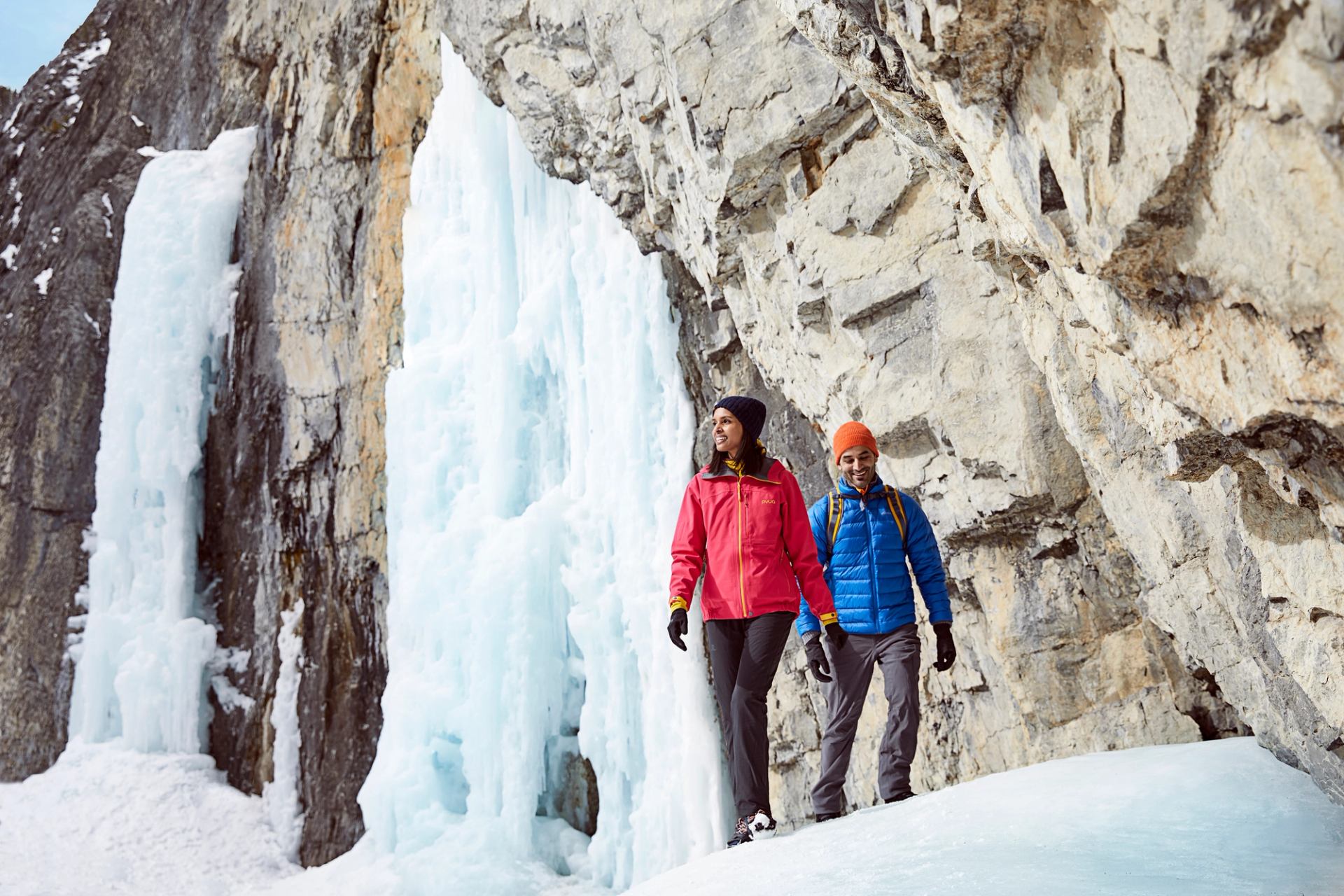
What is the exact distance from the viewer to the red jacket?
3645mm

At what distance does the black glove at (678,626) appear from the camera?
3525 mm

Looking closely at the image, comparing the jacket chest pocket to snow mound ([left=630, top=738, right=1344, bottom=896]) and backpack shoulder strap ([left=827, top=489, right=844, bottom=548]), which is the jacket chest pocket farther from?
snow mound ([left=630, top=738, right=1344, bottom=896])

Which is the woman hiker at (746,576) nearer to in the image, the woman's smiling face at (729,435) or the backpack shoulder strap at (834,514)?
the woman's smiling face at (729,435)

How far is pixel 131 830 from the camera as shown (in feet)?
30.7

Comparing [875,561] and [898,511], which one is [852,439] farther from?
[875,561]

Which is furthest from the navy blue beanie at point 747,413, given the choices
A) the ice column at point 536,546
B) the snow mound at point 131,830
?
the snow mound at point 131,830

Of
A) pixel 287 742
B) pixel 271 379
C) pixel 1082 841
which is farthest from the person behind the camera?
pixel 271 379

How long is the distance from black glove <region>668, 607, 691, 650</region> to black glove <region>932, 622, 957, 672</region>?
3.17 feet

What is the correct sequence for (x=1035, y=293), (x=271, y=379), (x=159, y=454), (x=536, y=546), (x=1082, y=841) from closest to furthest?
Result: (x=1082, y=841), (x=1035, y=293), (x=536, y=546), (x=271, y=379), (x=159, y=454)

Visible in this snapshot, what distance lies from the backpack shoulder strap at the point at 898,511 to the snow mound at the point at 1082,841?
3.23 feet

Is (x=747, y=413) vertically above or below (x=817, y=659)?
above

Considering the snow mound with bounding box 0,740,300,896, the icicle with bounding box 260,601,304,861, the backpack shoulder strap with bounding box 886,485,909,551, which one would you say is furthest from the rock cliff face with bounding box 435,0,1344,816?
the snow mound with bounding box 0,740,300,896

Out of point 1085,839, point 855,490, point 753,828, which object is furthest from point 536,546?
point 1085,839

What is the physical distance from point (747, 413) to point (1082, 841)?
6.05 feet
